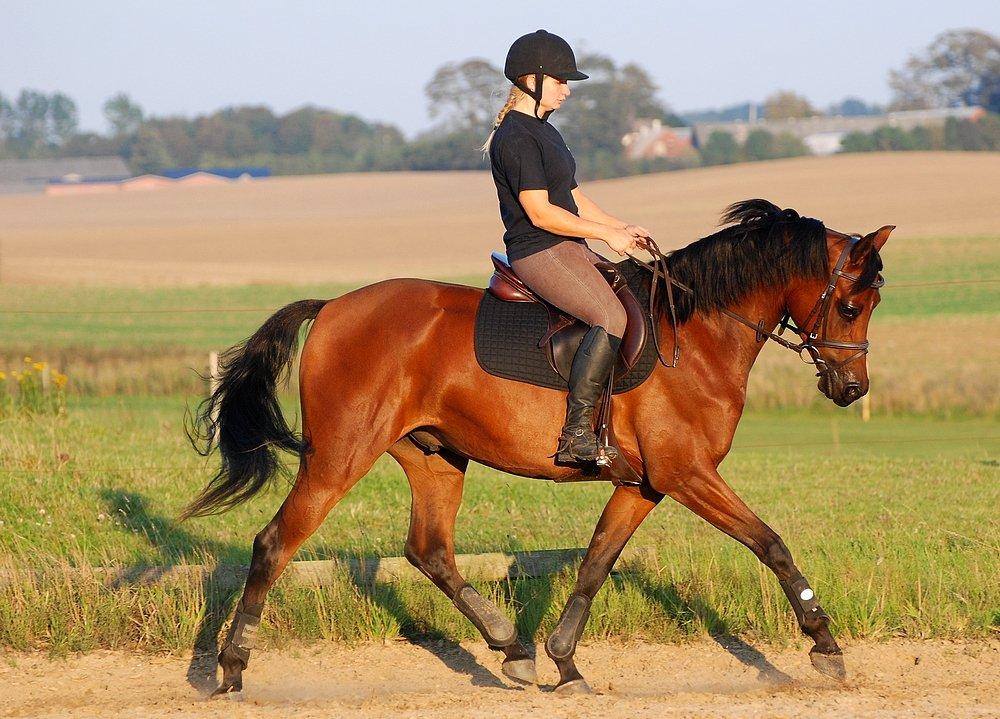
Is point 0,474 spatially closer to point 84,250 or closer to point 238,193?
point 84,250

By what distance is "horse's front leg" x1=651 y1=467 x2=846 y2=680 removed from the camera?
5.39 metres

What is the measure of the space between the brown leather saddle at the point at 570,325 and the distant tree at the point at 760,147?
7086 cm

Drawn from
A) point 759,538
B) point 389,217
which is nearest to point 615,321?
point 759,538

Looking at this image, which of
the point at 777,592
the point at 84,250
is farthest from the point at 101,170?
the point at 777,592

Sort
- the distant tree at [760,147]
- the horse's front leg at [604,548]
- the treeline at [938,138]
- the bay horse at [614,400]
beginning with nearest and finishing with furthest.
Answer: the bay horse at [614,400] → the horse's front leg at [604,548] → the treeline at [938,138] → the distant tree at [760,147]

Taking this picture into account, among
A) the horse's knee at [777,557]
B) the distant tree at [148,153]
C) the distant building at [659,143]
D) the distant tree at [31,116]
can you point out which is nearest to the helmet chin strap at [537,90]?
the horse's knee at [777,557]

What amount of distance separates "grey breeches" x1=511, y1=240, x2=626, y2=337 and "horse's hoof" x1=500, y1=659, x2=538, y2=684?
160 cm

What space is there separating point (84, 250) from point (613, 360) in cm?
4881

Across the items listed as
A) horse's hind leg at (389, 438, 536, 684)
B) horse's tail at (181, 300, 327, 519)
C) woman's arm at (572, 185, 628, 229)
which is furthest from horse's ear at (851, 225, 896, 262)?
horse's tail at (181, 300, 327, 519)

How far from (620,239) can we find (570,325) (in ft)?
1.46

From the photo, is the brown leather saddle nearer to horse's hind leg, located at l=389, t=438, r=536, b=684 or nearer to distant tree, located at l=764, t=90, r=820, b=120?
horse's hind leg, located at l=389, t=438, r=536, b=684

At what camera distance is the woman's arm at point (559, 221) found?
5426 millimetres

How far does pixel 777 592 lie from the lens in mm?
6477

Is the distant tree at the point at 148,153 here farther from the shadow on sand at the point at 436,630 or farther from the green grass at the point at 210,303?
the shadow on sand at the point at 436,630
